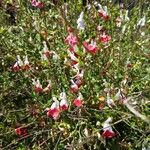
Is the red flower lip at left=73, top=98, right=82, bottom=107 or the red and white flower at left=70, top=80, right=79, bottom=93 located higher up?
the red and white flower at left=70, top=80, right=79, bottom=93

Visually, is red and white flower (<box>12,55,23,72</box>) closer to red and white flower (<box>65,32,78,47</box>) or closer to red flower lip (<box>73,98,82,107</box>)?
red and white flower (<box>65,32,78,47</box>)

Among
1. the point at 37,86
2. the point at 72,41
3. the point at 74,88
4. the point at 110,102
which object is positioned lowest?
the point at 110,102

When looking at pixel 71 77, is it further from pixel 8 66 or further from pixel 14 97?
pixel 8 66

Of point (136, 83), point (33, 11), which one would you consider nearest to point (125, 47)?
point (136, 83)

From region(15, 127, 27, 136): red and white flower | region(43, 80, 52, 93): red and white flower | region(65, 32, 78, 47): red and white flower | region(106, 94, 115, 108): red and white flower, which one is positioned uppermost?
region(65, 32, 78, 47): red and white flower

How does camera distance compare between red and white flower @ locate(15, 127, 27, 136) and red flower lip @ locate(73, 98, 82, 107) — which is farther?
red and white flower @ locate(15, 127, 27, 136)

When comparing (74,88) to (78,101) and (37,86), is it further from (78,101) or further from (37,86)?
(37,86)

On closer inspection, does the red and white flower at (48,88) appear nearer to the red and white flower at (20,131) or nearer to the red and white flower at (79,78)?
the red and white flower at (79,78)

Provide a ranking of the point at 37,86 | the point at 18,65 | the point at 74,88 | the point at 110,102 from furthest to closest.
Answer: the point at 18,65, the point at 37,86, the point at 74,88, the point at 110,102

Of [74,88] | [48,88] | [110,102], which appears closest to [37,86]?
[48,88]

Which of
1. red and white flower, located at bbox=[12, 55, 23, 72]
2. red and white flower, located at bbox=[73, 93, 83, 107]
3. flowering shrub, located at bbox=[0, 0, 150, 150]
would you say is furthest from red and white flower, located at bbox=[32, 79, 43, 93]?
red and white flower, located at bbox=[73, 93, 83, 107]
